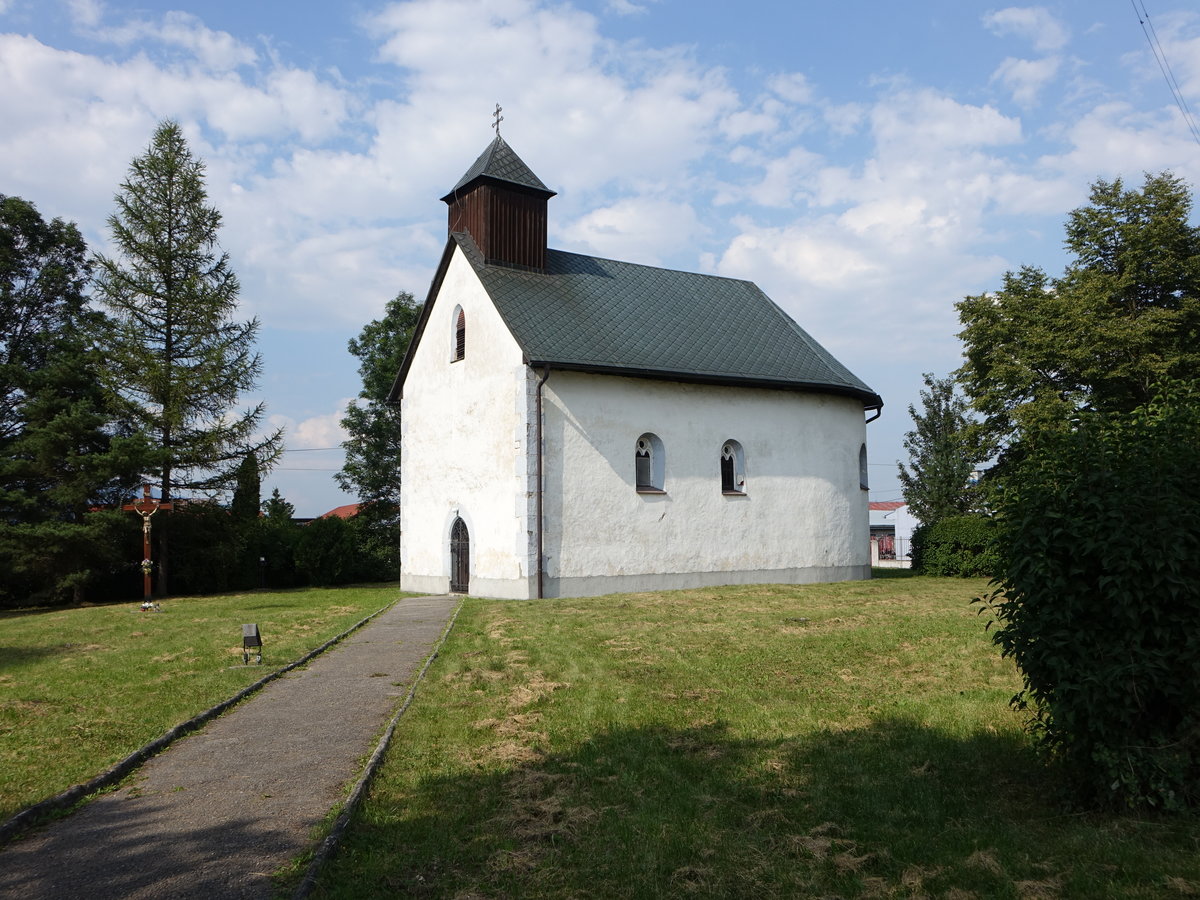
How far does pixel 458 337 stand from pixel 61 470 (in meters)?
11.9

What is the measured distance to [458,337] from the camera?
71.9ft

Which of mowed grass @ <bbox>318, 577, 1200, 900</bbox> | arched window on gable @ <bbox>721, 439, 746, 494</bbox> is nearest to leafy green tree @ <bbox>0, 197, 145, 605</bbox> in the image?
arched window on gable @ <bbox>721, 439, 746, 494</bbox>

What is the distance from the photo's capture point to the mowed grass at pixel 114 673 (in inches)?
261

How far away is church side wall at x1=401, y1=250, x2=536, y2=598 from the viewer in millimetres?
18906

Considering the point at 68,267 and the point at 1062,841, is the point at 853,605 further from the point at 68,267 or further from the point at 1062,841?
the point at 68,267

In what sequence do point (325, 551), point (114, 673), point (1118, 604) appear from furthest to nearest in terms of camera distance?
point (325, 551)
point (114, 673)
point (1118, 604)

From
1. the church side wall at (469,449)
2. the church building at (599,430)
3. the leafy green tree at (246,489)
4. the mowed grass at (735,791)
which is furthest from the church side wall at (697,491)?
the leafy green tree at (246,489)

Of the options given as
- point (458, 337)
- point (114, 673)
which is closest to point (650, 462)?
point (458, 337)

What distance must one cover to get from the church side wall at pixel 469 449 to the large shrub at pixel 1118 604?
13942 mm

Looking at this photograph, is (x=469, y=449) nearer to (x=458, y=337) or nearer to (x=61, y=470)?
(x=458, y=337)

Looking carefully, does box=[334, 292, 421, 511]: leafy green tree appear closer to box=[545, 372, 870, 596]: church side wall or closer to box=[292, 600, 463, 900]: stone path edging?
box=[545, 372, 870, 596]: church side wall

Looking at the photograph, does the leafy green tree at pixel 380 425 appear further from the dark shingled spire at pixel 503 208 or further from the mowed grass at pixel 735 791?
the mowed grass at pixel 735 791

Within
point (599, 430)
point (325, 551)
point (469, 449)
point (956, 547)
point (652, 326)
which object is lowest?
point (956, 547)

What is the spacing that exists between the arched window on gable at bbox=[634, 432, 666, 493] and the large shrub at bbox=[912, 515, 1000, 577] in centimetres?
941
